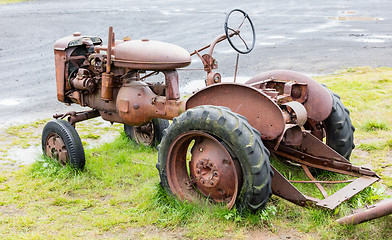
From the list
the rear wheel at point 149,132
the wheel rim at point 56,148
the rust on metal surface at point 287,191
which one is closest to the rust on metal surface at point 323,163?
the rust on metal surface at point 287,191

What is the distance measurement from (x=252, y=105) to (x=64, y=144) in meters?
2.29

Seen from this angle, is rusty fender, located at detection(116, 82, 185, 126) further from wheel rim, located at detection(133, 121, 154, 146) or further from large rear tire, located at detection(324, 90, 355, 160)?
large rear tire, located at detection(324, 90, 355, 160)

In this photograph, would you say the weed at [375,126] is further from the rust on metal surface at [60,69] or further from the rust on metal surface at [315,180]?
the rust on metal surface at [60,69]

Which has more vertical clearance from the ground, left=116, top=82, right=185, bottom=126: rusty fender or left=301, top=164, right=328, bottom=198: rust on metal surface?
left=116, top=82, right=185, bottom=126: rusty fender

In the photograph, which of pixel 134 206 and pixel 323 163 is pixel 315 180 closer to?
pixel 323 163

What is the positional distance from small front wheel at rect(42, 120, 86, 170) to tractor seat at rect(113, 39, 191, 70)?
39.0 inches

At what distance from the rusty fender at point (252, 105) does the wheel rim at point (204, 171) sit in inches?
15.8

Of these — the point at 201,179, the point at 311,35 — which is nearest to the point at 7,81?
the point at 201,179

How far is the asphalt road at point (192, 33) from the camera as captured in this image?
9.85 meters

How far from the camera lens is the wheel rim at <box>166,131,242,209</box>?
380 cm

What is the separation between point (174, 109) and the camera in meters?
4.75

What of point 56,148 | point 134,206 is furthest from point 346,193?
point 56,148

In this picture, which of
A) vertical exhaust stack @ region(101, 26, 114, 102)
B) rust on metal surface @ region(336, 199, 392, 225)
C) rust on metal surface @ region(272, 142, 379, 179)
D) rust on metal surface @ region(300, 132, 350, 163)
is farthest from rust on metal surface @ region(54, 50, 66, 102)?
rust on metal surface @ region(336, 199, 392, 225)

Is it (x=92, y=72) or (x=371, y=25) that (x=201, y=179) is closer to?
(x=92, y=72)
